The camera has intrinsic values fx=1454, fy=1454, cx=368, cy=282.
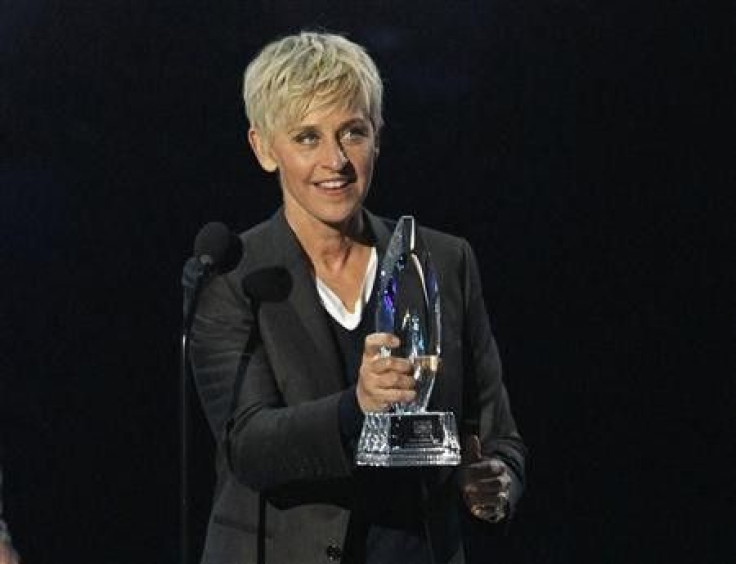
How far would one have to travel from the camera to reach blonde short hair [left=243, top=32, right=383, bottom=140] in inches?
82.7

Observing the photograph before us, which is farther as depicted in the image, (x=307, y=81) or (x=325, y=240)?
(x=325, y=240)

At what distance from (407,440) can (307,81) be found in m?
0.57

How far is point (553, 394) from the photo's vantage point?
11.6 feet

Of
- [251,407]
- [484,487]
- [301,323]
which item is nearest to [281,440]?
[251,407]

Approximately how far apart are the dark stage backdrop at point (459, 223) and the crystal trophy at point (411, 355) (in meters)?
1.43

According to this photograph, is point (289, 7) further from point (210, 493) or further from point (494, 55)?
point (210, 493)

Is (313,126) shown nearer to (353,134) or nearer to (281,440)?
(353,134)

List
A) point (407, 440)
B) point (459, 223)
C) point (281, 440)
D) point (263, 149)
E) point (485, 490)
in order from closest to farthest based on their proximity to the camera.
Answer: point (407, 440)
point (281, 440)
point (485, 490)
point (263, 149)
point (459, 223)

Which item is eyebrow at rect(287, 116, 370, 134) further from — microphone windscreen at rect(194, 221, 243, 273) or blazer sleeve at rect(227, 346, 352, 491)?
blazer sleeve at rect(227, 346, 352, 491)

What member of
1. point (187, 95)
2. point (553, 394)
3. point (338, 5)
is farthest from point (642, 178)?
point (187, 95)

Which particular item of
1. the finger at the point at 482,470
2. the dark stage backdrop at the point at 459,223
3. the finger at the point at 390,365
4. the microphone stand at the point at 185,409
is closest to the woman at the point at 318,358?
the finger at the point at 482,470

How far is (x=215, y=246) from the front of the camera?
6.71 feet

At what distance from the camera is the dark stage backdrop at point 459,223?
3301 mm

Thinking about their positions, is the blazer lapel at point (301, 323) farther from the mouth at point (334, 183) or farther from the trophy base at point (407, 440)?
the trophy base at point (407, 440)
